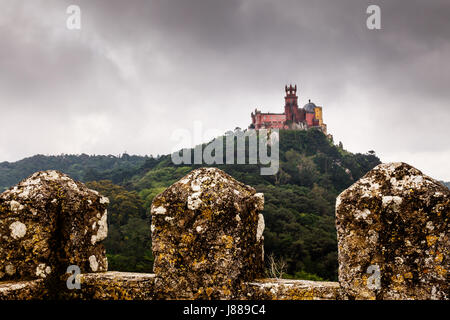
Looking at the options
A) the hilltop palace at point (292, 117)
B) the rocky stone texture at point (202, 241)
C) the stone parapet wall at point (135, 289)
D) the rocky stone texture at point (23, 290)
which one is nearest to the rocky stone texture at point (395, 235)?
the stone parapet wall at point (135, 289)

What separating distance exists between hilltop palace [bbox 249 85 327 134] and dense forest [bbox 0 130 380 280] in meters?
6.69

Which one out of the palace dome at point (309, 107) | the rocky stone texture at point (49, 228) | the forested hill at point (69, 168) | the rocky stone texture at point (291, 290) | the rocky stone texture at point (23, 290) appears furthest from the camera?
the palace dome at point (309, 107)

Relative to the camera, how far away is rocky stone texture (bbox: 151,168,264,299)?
122 inches

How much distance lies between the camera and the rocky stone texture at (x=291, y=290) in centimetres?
295

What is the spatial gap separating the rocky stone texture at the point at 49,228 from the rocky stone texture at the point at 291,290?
5.51 feet

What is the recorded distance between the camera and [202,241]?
3.14 meters

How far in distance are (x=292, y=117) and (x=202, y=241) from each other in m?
113

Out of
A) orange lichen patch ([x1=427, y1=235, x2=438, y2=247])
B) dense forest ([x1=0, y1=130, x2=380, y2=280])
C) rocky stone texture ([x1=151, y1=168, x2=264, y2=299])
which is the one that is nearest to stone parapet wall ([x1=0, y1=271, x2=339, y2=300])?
rocky stone texture ([x1=151, y1=168, x2=264, y2=299])

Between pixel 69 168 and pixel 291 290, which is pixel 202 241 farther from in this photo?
pixel 69 168

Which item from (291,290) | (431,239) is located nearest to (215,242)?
(291,290)

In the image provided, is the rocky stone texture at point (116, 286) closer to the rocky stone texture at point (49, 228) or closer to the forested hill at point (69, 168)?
the rocky stone texture at point (49, 228)

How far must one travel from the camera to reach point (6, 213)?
11.5 feet

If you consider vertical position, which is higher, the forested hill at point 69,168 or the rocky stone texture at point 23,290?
the forested hill at point 69,168

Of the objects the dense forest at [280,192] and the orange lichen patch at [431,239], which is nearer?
the orange lichen patch at [431,239]
